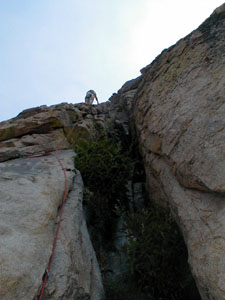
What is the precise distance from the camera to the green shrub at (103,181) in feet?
19.6

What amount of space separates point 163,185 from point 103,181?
184cm

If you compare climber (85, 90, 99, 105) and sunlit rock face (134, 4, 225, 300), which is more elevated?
climber (85, 90, 99, 105)

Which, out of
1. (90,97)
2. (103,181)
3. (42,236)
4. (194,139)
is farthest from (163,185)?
(90,97)

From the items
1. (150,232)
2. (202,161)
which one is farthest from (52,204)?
(202,161)

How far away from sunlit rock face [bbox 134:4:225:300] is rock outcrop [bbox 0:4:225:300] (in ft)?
0.05

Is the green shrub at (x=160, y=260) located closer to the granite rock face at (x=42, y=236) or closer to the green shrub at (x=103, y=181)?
the granite rock face at (x=42, y=236)

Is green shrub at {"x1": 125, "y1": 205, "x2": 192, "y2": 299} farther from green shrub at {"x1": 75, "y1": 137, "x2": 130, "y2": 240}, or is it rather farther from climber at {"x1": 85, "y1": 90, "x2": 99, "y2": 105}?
climber at {"x1": 85, "y1": 90, "x2": 99, "y2": 105}

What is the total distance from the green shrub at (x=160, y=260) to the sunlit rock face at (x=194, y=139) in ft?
1.57

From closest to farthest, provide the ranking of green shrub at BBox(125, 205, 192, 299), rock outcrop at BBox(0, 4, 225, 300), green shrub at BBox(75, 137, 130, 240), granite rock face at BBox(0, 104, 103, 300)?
granite rock face at BBox(0, 104, 103, 300)
rock outcrop at BBox(0, 4, 225, 300)
green shrub at BBox(125, 205, 192, 299)
green shrub at BBox(75, 137, 130, 240)

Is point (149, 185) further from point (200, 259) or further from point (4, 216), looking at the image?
point (4, 216)

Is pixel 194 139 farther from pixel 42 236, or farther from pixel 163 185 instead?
pixel 42 236

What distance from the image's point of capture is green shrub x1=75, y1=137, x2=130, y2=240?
5.96 meters

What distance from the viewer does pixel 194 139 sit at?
395 centimetres

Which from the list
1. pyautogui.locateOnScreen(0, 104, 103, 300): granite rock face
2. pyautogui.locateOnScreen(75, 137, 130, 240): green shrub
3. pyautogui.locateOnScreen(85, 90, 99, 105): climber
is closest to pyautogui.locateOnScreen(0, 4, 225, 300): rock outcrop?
pyautogui.locateOnScreen(0, 104, 103, 300): granite rock face
